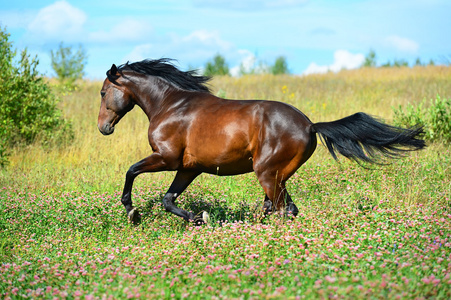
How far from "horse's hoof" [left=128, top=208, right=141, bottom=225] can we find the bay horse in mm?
10

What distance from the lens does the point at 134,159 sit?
11.3 metres

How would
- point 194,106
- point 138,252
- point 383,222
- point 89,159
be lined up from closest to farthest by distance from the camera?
1. point 138,252
2. point 383,222
3. point 194,106
4. point 89,159

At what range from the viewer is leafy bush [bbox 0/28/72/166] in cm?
1152

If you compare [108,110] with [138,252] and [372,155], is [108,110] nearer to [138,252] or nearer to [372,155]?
[138,252]

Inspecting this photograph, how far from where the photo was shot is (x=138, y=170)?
20.8ft

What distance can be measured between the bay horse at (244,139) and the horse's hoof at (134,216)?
10 mm

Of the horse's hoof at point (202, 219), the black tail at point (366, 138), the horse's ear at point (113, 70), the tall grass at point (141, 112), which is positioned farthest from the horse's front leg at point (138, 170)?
the tall grass at point (141, 112)

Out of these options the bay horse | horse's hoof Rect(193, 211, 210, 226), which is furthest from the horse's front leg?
horse's hoof Rect(193, 211, 210, 226)

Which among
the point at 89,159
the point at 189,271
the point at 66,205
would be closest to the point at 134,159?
the point at 89,159

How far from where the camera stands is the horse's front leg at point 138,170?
626 cm

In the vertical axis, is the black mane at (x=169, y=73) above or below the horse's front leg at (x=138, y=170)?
above

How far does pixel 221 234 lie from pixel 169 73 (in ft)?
9.17

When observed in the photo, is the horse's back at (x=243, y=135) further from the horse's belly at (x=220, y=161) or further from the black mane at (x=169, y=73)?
the black mane at (x=169, y=73)

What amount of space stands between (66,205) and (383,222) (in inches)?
179
